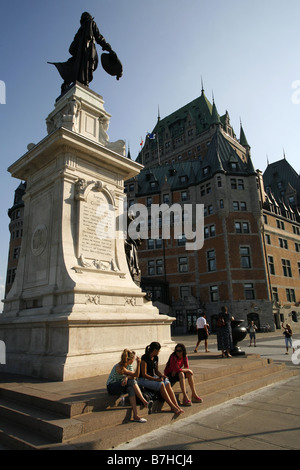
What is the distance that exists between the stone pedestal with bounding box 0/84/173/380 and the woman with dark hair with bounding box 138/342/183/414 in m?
1.58

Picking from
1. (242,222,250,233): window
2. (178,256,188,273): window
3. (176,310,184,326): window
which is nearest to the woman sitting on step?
(176,310,184,326): window

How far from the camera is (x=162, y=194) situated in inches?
1833

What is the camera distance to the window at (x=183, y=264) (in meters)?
42.0

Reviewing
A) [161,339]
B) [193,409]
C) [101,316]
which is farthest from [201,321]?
[193,409]

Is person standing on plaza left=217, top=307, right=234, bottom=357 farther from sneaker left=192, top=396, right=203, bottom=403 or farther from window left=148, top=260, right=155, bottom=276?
window left=148, top=260, right=155, bottom=276

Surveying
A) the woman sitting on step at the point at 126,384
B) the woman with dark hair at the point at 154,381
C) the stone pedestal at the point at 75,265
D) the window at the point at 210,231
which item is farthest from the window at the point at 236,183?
the woman sitting on step at the point at 126,384

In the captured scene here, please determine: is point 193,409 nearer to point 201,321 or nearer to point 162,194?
point 201,321

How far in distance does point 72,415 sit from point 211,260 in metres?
36.6

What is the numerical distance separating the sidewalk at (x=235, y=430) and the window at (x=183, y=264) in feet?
120

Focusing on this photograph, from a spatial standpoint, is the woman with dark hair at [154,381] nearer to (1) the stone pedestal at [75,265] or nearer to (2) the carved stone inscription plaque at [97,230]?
(1) the stone pedestal at [75,265]

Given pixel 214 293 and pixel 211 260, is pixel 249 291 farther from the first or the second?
pixel 211 260

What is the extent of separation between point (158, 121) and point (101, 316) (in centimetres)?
8243

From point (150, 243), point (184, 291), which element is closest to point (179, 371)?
point (184, 291)

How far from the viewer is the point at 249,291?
3650 cm
